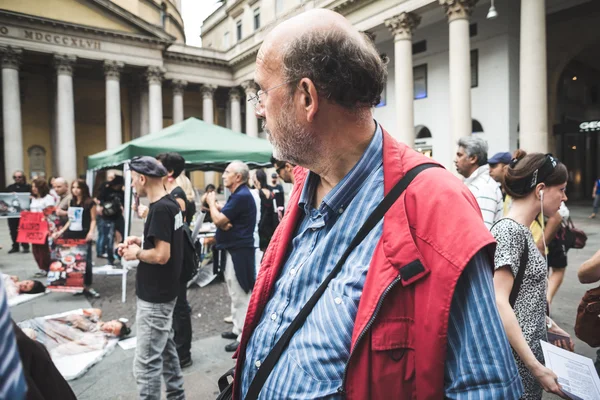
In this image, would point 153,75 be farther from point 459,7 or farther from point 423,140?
point 459,7

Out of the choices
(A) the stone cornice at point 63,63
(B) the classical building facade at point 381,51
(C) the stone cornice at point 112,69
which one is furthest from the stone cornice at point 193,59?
(A) the stone cornice at point 63,63

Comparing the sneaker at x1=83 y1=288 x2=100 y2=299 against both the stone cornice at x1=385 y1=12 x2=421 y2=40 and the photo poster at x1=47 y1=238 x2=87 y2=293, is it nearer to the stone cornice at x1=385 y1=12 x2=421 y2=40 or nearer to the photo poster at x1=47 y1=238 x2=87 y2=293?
the photo poster at x1=47 y1=238 x2=87 y2=293

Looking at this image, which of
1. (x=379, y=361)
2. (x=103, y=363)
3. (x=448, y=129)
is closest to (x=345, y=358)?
(x=379, y=361)

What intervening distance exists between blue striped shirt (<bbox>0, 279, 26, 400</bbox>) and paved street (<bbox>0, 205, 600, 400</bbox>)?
3.33 m

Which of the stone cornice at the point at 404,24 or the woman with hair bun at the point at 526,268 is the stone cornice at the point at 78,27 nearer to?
the stone cornice at the point at 404,24

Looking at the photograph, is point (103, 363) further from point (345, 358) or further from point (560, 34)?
point (560, 34)

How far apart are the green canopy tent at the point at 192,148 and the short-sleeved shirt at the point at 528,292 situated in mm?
6580

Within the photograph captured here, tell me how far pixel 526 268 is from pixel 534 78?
14.8m

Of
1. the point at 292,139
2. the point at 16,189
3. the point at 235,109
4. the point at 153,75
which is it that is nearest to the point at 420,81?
the point at 235,109

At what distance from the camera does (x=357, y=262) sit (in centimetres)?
119

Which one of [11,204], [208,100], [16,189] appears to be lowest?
[11,204]

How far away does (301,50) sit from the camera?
1261 millimetres

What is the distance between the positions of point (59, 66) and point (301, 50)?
28.3 meters

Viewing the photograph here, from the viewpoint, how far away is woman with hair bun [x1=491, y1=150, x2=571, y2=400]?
1.78 metres
